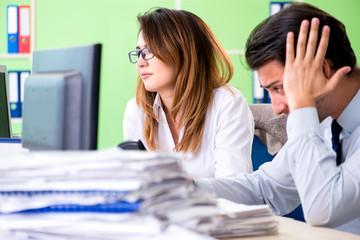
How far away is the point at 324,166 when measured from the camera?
1108mm

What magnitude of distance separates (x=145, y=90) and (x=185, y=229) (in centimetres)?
157

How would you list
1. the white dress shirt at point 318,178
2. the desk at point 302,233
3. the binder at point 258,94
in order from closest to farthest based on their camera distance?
the desk at point 302,233 → the white dress shirt at point 318,178 → the binder at point 258,94

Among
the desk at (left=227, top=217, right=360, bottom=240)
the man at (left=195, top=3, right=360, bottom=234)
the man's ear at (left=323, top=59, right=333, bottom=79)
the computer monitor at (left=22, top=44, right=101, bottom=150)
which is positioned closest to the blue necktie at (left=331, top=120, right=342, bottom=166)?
the man at (left=195, top=3, right=360, bottom=234)

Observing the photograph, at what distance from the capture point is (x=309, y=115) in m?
1.17

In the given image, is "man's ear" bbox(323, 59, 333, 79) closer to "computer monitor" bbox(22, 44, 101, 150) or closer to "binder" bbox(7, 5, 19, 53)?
"computer monitor" bbox(22, 44, 101, 150)

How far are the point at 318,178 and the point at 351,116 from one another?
250 mm

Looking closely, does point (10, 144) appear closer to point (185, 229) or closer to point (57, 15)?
point (185, 229)

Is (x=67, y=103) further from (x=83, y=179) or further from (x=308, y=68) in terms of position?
(x=308, y=68)

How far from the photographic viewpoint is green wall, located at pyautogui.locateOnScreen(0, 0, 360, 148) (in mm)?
3842

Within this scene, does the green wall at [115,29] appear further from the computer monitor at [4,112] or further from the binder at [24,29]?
the computer monitor at [4,112]

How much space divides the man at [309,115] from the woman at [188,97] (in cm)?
57

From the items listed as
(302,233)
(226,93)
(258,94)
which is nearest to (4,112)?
(226,93)

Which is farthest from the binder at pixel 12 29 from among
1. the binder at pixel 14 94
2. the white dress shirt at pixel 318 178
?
the white dress shirt at pixel 318 178

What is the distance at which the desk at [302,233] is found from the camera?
34.8 inches
